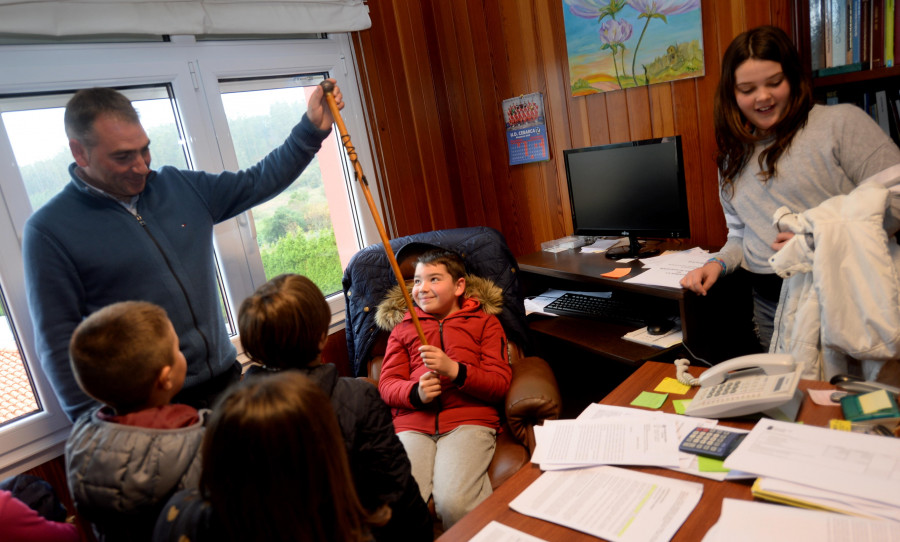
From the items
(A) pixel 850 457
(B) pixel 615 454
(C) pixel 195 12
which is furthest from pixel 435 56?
(A) pixel 850 457

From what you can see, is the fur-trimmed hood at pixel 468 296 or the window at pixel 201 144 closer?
the window at pixel 201 144

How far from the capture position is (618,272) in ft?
7.54

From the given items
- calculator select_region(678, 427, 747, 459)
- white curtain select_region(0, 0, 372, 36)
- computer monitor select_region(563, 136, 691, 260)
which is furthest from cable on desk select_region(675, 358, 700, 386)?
white curtain select_region(0, 0, 372, 36)

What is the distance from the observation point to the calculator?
1.16 metres

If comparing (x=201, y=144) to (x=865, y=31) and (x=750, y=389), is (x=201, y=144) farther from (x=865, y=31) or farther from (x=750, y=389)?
(x=865, y=31)

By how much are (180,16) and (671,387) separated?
2.34 metres

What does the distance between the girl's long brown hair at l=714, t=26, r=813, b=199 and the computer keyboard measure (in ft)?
2.24

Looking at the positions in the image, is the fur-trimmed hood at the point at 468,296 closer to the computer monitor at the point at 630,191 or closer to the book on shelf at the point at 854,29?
the computer monitor at the point at 630,191

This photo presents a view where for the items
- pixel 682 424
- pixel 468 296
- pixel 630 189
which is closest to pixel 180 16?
pixel 468 296

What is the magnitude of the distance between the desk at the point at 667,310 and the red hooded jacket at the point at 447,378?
40cm

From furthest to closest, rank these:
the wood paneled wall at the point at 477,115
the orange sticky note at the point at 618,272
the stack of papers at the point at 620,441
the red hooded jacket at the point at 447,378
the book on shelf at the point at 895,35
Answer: the wood paneled wall at the point at 477,115 < the orange sticky note at the point at 618,272 < the red hooded jacket at the point at 447,378 < the book on shelf at the point at 895,35 < the stack of papers at the point at 620,441

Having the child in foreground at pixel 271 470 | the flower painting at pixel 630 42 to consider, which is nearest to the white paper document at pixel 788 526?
the child in foreground at pixel 271 470

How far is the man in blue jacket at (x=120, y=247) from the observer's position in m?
1.64

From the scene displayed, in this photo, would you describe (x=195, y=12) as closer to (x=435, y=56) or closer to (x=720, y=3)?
(x=435, y=56)
